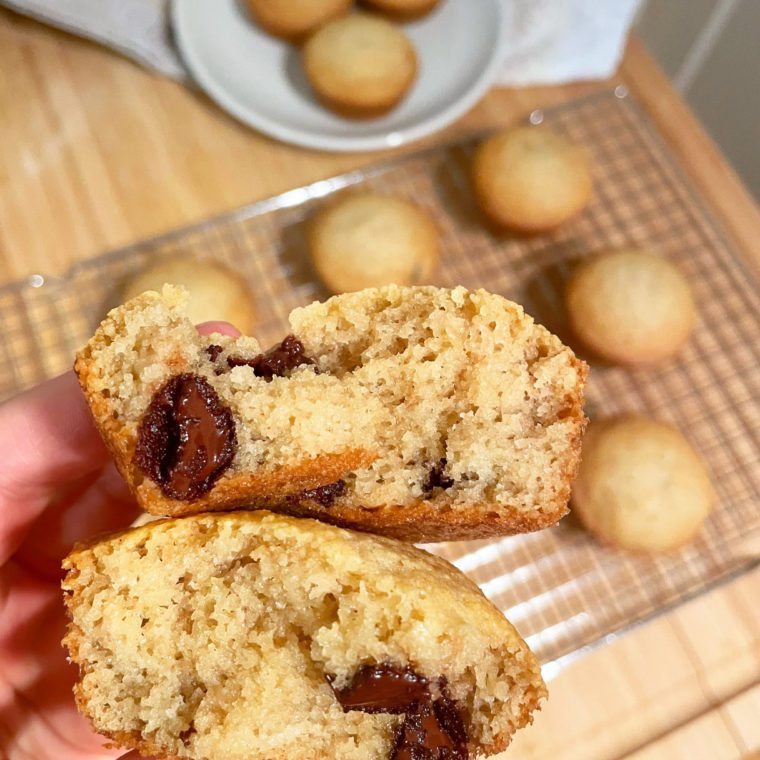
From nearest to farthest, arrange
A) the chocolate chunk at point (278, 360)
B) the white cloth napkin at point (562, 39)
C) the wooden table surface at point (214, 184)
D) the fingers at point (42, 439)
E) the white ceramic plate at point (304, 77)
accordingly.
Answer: the chocolate chunk at point (278, 360)
the fingers at point (42, 439)
the wooden table surface at point (214, 184)
the white ceramic plate at point (304, 77)
the white cloth napkin at point (562, 39)

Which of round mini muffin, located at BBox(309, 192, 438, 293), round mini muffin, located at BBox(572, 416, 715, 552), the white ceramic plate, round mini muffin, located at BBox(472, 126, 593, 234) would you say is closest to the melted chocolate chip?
round mini muffin, located at BBox(572, 416, 715, 552)

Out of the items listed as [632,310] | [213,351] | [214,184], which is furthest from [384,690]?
[214,184]

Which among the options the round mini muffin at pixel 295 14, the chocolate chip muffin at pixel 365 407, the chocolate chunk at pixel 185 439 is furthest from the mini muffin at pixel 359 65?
the chocolate chunk at pixel 185 439

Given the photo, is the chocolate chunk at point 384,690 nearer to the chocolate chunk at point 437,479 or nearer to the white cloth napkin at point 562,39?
the chocolate chunk at point 437,479

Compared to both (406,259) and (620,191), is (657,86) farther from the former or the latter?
(406,259)

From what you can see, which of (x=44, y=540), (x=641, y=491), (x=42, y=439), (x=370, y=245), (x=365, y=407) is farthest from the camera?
(x=370, y=245)

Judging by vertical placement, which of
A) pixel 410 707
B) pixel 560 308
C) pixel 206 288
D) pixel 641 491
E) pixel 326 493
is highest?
pixel 326 493

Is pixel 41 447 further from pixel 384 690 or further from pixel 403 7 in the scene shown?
pixel 403 7
